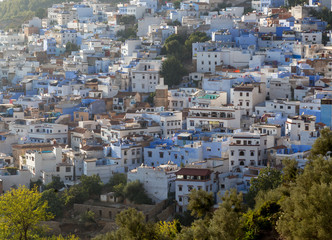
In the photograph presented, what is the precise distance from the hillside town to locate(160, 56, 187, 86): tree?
0.14 feet

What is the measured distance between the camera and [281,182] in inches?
810

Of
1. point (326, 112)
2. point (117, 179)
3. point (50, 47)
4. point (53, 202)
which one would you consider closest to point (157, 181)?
point (117, 179)

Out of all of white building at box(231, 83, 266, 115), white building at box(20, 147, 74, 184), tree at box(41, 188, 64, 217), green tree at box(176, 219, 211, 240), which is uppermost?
white building at box(231, 83, 266, 115)

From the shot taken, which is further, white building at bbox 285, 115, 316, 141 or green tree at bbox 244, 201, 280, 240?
white building at bbox 285, 115, 316, 141

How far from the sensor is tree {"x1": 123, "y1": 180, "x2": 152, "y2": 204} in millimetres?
22469

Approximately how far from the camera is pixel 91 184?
23.2 m

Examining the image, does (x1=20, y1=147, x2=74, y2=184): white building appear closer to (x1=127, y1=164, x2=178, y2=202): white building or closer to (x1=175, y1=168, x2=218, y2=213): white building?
(x1=127, y1=164, x2=178, y2=202): white building

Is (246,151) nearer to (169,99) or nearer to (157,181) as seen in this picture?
(157,181)

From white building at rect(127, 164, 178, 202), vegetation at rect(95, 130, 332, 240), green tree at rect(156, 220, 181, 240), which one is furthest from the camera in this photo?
white building at rect(127, 164, 178, 202)

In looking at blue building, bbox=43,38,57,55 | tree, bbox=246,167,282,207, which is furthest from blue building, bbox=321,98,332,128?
blue building, bbox=43,38,57,55

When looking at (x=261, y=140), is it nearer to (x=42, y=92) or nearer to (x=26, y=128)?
(x=26, y=128)

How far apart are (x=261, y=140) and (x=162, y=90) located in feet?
25.6

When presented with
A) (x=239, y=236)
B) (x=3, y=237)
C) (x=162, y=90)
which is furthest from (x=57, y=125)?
(x=239, y=236)

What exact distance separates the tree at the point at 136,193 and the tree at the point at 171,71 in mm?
10720
